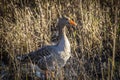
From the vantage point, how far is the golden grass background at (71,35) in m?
5.91

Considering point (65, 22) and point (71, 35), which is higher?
point (65, 22)

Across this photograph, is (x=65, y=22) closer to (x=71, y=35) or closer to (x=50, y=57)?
(x=50, y=57)

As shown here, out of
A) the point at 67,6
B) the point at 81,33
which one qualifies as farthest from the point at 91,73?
the point at 67,6

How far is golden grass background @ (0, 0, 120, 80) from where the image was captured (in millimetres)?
5906

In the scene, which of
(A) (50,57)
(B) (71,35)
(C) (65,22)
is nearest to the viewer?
(A) (50,57)

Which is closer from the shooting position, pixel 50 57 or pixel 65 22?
pixel 50 57

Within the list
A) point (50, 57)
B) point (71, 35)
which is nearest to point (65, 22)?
point (50, 57)

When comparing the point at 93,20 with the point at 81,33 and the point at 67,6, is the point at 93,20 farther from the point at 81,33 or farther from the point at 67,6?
the point at 67,6

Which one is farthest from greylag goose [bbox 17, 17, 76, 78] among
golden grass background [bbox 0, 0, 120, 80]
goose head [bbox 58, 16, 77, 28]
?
goose head [bbox 58, 16, 77, 28]

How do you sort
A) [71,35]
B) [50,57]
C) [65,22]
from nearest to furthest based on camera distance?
1. [50,57]
2. [65,22]
3. [71,35]

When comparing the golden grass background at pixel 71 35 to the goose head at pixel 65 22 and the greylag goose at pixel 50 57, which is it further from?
the goose head at pixel 65 22

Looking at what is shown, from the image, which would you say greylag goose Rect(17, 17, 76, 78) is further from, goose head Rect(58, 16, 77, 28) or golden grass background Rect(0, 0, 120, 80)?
goose head Rect(58, 16, 77, 28)

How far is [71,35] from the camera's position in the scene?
6.91 metres

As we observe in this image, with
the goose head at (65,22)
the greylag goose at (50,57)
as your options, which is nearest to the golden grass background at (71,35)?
the greylag goose at (50,57)
